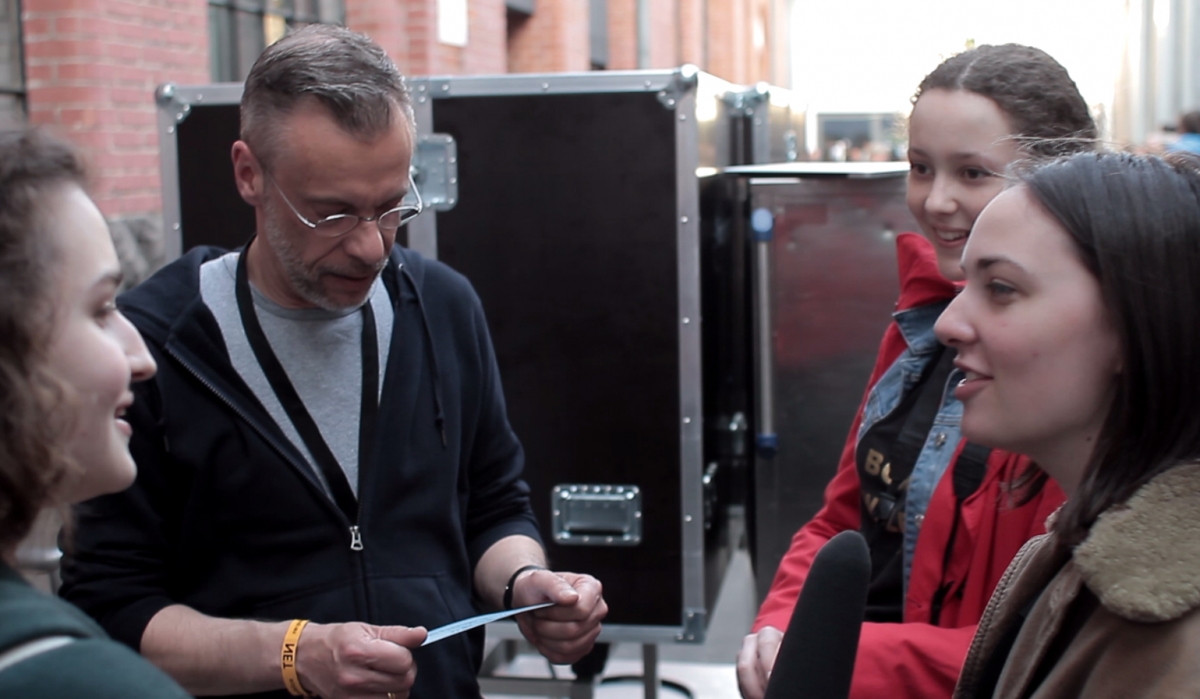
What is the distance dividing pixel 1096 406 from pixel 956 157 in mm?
718

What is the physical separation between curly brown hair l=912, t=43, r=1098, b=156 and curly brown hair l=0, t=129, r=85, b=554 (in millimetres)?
1379

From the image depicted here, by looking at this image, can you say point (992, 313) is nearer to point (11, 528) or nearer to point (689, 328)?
point (11, 528)

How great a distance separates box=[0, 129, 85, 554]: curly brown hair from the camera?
0.96 metres

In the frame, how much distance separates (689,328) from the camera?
2.95 m

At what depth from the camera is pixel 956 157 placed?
183 cm

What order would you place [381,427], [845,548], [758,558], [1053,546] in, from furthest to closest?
[758,558], [381,427], [1053,546], [845,548]

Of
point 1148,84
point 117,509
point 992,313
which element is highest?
point 1148,84

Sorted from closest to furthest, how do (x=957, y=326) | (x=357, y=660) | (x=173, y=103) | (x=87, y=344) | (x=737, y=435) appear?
(x=87, y=344) → (x=957, y=326) → (x=357, y=660) → (x=173, y=103) → (x=737, y=435)

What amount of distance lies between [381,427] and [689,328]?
4.14 feet

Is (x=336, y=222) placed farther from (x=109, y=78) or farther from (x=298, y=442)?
(x=109, y=78)

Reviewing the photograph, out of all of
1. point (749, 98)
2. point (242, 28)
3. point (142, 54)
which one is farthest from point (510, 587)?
point (242, 28)

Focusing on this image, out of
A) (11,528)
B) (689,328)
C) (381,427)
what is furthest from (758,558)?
(11,528)

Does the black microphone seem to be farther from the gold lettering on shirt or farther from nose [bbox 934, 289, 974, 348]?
the gold lettering on shirt

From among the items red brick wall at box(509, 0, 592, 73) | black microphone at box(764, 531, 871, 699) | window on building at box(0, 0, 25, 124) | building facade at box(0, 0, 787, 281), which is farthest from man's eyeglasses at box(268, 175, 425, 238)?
red brick wall at box(509, 0, 592, 73)
